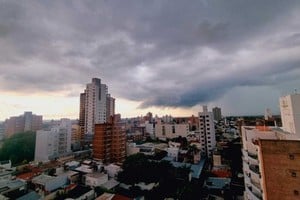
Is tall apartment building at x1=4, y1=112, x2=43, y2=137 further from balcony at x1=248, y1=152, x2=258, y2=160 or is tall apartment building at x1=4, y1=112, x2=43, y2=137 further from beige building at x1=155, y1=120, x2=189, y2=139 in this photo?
balcony at x1=248, y1=152, x2=258, y2=160

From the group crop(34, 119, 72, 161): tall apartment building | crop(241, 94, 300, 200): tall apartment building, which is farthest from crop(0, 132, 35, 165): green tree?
crop(241, 94, 300, 200): tall apartment building

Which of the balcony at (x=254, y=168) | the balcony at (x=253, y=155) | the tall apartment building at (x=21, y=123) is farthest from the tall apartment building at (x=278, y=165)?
the tall apartment building at (x=21, y=123)

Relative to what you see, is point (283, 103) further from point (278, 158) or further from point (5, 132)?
point (5, 132)

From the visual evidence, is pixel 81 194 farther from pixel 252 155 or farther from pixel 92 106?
pixel 92 106

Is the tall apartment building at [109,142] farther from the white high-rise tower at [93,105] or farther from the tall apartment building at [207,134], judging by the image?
the white high-rise tower at [93,105]

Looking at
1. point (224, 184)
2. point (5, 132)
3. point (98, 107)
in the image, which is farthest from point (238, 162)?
point (5, 132)

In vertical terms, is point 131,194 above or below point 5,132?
below

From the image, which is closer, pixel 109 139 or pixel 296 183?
pixel 296 183

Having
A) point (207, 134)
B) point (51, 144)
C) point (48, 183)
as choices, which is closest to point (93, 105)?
point (51, 144)
